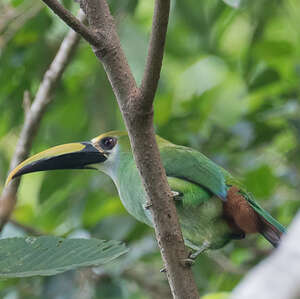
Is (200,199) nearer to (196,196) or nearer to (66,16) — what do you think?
(196,196)

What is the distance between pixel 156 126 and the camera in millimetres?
3223

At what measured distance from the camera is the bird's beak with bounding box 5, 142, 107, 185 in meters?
2.35

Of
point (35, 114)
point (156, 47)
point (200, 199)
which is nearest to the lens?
point (156, 47)

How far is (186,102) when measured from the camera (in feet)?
11.0

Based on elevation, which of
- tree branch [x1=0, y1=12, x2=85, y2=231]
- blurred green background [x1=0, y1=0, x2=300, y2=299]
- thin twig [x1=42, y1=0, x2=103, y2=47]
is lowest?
blurred green background [x1=0, y1=0, x2=300, y2=299]

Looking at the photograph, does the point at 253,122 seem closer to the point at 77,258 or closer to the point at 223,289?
the point at 223,289

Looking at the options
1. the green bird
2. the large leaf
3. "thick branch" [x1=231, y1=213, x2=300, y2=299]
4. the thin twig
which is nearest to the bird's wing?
the green bird

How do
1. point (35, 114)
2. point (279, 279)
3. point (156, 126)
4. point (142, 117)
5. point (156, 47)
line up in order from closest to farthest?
point (279, 279), point (156, 47), point (142, 117), point (35, 114), point (156, 126)

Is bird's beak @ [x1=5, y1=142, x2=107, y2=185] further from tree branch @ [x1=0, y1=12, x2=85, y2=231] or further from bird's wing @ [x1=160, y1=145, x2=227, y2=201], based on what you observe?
bird's wing @ [x1=160, y1=145, x2=227, y2=201]

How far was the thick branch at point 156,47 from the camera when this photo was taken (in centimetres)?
129

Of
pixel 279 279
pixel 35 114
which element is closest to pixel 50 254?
pixel 279 279

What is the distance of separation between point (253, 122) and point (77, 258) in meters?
2.04

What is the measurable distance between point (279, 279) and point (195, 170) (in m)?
1.87

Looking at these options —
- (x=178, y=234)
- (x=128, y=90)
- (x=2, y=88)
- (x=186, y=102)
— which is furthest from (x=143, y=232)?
(x=128, y=90)
